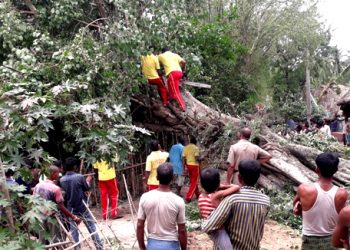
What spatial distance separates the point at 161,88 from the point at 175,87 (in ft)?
1.29

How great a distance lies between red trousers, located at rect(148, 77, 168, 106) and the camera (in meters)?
8.95

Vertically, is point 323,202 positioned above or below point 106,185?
above

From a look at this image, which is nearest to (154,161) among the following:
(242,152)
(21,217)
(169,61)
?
(242,152)

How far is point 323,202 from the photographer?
11.6ft

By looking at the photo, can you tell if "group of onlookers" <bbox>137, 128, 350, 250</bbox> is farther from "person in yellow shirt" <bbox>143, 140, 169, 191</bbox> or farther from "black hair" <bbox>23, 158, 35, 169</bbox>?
"person in yellow shirt" <bbox>143, 140, 169, 191</bbox>

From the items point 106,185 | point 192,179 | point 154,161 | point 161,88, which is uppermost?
point 161,88

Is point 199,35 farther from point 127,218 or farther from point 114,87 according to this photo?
point 127,218

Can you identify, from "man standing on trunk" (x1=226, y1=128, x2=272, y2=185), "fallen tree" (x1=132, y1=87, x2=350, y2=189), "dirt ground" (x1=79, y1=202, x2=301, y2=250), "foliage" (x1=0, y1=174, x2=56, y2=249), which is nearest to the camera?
"foliage" (x1=0, y1=174, x2=56, y2=249)

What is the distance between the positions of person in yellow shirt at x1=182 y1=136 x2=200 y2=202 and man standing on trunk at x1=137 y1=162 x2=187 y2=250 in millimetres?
5073

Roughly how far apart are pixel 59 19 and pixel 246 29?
1116 centimetres

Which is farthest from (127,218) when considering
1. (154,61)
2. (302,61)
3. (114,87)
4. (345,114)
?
(302,61)

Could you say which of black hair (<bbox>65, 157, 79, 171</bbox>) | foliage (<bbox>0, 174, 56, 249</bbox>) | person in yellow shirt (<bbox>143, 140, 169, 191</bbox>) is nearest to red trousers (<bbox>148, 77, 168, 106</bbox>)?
person in yellow shirt (<bbox>143, 140, 169, 191</bbox>)

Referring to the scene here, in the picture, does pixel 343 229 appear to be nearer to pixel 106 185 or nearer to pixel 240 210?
pixel 240 210

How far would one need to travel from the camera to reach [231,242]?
3318 millimetres
